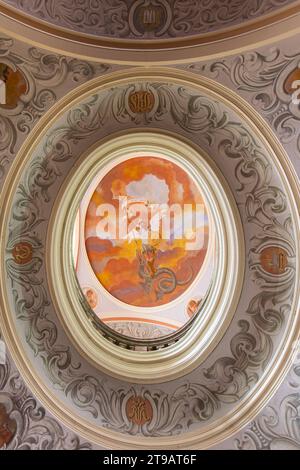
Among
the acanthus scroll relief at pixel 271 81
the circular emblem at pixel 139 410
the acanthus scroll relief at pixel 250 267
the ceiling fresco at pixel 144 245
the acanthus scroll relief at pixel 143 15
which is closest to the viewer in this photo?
the acanthus scroll relief at pixel 143 15

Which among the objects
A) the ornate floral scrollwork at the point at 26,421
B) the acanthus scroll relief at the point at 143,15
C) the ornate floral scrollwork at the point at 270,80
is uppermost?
the acanthus scroll relief at the point at 143,15

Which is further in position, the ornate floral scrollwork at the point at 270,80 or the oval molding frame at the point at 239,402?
the oval molding frame at the point at 239,402

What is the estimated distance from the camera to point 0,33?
5227 millimetres

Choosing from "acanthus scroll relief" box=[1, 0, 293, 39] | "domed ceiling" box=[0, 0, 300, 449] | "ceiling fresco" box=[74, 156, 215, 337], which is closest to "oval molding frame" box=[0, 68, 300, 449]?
"domed ceiling" box=[0, 0, 300, 449]

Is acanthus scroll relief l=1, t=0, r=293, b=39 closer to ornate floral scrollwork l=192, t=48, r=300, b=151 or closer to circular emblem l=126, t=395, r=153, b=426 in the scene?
ornate floral scrollwork l=192, t=48, r=300, b=151

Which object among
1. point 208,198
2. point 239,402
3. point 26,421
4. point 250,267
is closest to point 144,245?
point 208,198

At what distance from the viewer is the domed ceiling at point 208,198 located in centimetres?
557

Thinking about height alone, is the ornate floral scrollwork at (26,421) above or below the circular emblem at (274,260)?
below

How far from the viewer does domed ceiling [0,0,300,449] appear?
5566 millimetres

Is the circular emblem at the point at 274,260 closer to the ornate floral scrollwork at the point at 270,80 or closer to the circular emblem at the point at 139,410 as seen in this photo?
the ornate floral scrollwork at the point at 270,80

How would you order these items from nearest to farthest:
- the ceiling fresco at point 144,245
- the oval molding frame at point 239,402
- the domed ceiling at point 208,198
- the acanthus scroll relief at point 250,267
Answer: the domed ceiling at point 208,198
the oval molding frame at point 239,402
the acanthus scroll relief at point 250,267
the ceiling fresco at point 144,245

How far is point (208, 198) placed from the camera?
6.85 meters

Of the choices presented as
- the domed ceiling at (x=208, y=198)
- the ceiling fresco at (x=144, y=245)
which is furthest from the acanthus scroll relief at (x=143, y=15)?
the ceiling fresco at (x=144, y=245)
